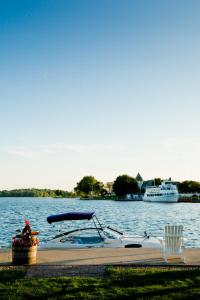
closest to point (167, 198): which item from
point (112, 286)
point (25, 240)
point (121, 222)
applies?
point (121, 222)

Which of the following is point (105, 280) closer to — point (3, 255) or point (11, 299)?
point (11, 299)

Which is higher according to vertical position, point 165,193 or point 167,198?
point 165,193

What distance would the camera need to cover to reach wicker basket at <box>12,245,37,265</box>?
1359cm

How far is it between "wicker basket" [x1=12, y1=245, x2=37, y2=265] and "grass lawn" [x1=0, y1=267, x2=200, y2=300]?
4.57 feet

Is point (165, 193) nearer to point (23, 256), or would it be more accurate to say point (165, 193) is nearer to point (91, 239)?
point (91, 239)

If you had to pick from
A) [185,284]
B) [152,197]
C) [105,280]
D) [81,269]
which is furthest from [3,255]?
[152,197]

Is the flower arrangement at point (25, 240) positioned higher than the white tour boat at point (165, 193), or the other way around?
the white tour boat at point (165, 193)

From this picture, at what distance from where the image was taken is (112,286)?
420 inches

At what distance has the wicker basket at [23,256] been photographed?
13594 mm

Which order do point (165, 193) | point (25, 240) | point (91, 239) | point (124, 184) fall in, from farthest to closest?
point (124, 184)
point (165, 193)
point (91, 239)
point (25, 240)

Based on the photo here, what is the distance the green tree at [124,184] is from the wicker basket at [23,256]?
6852 inches

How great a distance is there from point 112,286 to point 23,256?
12.9 feet

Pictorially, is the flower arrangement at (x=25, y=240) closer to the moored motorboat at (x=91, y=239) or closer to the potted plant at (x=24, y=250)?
the potted plant at (x=24, y=250)

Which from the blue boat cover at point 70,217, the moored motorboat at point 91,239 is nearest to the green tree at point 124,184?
the moored motorboat at point 91,239
